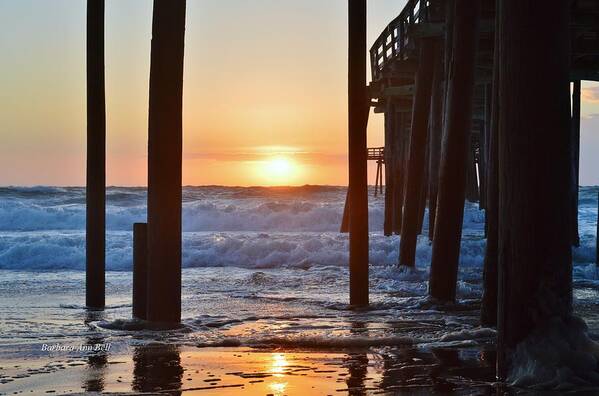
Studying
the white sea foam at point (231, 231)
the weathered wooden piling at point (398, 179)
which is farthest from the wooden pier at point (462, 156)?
the weathered wooden piling at point (398, 179)

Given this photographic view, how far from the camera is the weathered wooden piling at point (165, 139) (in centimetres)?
631

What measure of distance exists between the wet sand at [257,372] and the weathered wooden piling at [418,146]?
5.51 metres

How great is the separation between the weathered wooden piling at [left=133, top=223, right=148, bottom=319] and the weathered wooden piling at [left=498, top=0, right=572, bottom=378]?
146 inches

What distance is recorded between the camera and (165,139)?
20.7ft

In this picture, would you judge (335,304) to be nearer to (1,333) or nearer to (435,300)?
(435,300)

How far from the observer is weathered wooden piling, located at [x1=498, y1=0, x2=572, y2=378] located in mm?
3818

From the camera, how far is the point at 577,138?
16.9 metres

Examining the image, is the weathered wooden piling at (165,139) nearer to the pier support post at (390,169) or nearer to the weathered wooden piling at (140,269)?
the weathered wooden piling at (140,269)

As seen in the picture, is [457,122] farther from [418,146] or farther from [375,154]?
[375,154]

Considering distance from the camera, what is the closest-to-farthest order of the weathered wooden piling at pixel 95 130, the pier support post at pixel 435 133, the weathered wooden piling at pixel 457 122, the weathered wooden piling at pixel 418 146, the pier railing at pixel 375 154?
the weathered wooden piling at pixel 457 122, the weathered wooden piling at pixel 95 130, the weathered wooden piling at pixel 418 146, the pier support post at pixel 435 133, the pier railing at pixel 375 154

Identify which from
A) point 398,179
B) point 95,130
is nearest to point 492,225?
point 95,130

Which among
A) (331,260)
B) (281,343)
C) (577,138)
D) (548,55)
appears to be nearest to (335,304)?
(281,343)

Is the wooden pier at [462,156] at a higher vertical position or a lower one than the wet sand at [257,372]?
higher

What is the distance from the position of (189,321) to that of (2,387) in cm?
320
